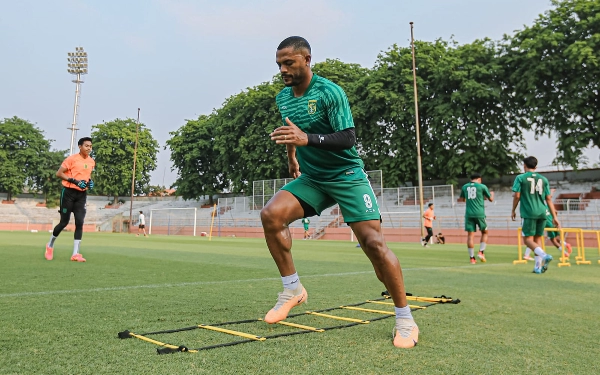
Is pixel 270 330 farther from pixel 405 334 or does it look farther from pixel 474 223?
pixel 474 223

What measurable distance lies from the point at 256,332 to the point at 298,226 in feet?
112

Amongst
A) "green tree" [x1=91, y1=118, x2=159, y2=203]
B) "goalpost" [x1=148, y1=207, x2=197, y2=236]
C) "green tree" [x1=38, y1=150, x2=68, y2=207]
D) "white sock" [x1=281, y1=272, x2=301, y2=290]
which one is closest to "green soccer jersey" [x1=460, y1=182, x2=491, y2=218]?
"white sock" [x1=281, y1=272, x2=301, y2=290]

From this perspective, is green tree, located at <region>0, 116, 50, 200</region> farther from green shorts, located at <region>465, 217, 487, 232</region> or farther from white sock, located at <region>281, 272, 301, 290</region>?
white sock, located at <region>281, 272, 301, 290</region>

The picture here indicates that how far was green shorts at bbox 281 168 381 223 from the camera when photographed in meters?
3.44

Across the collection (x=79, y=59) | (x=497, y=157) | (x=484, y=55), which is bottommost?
(x=497, y=157)

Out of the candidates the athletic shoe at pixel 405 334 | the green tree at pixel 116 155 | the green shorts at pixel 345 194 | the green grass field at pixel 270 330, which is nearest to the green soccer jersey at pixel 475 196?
the green grass field at pixel 270 330

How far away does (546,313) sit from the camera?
416 cm

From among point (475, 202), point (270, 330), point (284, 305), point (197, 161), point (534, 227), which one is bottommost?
point (270, 330)

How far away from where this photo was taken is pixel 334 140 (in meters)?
3.23

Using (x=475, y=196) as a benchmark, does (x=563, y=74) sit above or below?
above

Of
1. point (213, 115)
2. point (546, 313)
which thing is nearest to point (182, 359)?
point (546, 313)

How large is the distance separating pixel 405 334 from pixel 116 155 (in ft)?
219

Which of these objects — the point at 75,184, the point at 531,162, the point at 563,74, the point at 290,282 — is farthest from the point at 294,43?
the point at 563,74

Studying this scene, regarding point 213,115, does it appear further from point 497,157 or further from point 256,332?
point 256,332
